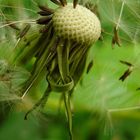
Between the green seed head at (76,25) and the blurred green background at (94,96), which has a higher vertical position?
the green seed head at (76,25)

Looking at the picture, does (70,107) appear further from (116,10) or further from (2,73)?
(116,10)

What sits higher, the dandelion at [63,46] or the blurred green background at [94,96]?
the dandelion at [63,46]

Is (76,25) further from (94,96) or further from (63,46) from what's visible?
(94,96)

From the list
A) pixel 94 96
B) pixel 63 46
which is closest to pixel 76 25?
pixel 63 46

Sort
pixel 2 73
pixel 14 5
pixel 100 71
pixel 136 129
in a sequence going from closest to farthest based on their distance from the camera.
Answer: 1. pixel 2 73
2. pixel 14 5
3. pixel 100 71
4. pixel 136 129

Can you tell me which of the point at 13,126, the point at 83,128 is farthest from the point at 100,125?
the point at 13,126
